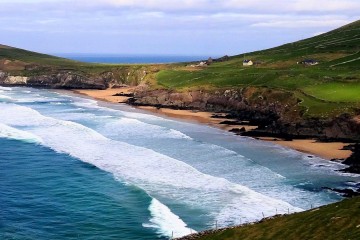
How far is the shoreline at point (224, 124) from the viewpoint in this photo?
61.0 meters

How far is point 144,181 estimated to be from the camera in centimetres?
4816

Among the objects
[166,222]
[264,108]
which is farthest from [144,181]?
[264,108]

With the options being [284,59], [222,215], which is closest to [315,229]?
[222,215]

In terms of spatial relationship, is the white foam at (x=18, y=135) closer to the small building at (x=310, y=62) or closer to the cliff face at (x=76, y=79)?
the cliff face at (x=76, y=79)

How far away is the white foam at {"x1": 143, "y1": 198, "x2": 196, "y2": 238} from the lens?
35.1 m

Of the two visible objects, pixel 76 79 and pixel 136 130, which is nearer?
pixel 136 130

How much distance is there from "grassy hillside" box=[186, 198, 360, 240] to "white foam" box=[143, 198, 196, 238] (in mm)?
5501

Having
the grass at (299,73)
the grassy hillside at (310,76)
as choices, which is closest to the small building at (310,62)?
the grassy hillside at (310,76)

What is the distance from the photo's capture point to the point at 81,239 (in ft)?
112

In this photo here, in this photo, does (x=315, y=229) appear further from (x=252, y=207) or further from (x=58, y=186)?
(x=58, y=186)

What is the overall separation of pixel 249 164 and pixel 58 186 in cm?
2092

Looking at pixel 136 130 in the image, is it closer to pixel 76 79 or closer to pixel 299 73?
pixel 299 73

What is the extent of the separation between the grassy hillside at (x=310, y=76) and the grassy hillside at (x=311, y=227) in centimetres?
4600

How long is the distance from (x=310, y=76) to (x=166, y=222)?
71877 mm
